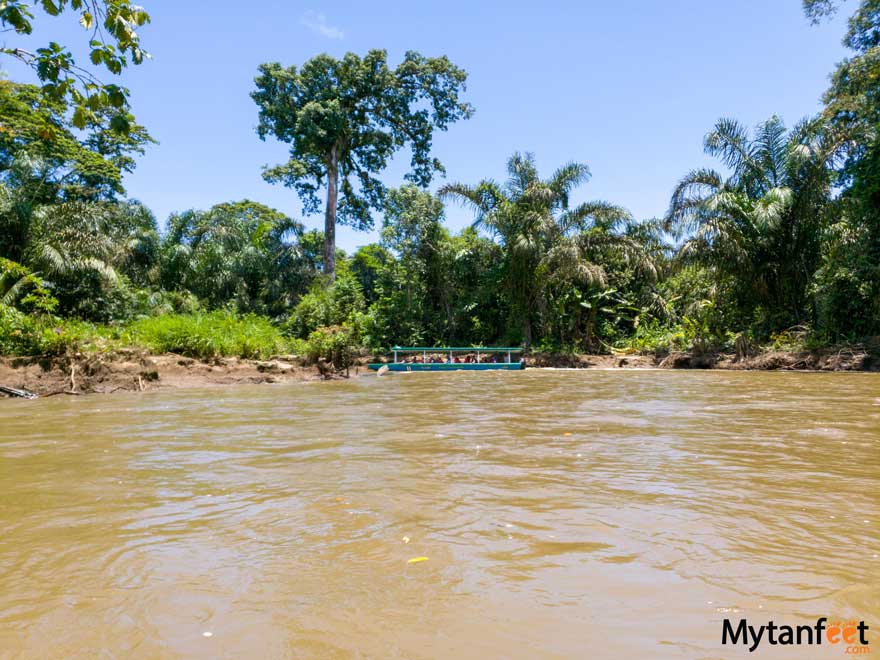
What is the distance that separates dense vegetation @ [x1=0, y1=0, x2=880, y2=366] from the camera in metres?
17.1

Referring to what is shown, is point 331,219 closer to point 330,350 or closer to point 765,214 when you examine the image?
point 330,350

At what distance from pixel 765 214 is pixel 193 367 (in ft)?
56.7

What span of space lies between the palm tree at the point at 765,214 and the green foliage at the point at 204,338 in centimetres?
1418

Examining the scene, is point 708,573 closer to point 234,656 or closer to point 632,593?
point 632,593

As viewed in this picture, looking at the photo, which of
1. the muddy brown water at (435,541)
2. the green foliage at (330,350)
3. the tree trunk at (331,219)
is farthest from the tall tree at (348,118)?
the muddy brown water at (435,541)

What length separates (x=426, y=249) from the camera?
26422mm

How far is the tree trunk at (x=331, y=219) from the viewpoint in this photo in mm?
28508

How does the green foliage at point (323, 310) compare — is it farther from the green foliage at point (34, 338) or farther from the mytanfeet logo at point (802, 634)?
the mytanfeet logo at point (802, 634)

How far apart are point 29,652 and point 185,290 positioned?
84.1ft

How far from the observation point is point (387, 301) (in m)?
26.3

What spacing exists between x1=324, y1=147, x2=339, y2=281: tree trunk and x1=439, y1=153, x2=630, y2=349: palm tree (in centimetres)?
736

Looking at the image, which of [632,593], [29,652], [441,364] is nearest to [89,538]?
[29,652]

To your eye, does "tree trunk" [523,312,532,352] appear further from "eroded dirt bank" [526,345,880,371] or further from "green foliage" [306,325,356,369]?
"green foliage" [306,325,356,369]

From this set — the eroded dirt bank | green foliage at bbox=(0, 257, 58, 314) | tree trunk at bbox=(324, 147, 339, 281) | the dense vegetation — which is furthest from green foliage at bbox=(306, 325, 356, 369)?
tree trunk at bbox=(324, 147, 339, 281)
